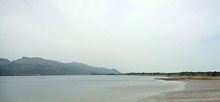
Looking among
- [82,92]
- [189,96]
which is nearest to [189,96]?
[189,96]

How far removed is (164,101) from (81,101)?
33.7 ft

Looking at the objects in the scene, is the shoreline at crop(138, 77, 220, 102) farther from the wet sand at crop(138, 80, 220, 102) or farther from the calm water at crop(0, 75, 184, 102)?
the calm water at crop(0, 75, 184, 102)

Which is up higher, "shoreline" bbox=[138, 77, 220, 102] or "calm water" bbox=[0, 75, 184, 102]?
"shoreline" bbox=[138, 77, 220, 102]

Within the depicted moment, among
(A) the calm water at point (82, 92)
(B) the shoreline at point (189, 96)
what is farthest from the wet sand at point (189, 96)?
(A) the calm water at point (82, 92)

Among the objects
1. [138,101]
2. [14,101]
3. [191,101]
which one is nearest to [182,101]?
[191,101]

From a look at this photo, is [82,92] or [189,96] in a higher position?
[189,96]

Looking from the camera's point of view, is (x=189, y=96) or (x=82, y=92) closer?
(x=189, y=96)

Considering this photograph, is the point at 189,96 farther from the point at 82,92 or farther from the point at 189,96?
the point at 82,92

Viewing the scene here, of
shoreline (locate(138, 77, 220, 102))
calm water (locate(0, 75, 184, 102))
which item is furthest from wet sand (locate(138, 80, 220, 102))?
calm water (locate(0, 75, 184, 102))

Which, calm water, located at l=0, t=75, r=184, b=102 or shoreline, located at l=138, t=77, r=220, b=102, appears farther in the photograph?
calm water, located at l=0, t=75, r=184, b=102

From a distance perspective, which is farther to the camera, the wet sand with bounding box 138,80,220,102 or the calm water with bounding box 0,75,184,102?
the calm water with bounding box 0,75,184,102

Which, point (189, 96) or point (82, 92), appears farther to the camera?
point (82, 92)

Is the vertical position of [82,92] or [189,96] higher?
[189,96]

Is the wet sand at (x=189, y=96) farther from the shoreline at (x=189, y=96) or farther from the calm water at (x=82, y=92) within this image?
the calm water at (x=82, y=92)
